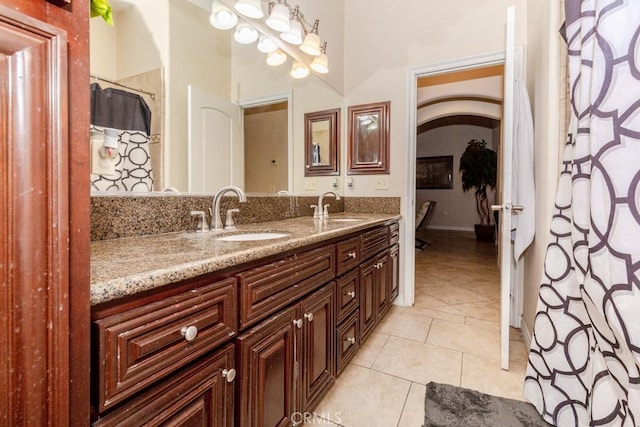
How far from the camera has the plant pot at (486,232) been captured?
5.91 metres

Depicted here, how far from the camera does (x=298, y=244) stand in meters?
1.03

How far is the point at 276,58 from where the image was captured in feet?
6.27

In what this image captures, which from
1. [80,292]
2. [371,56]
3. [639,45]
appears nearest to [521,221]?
[639,45]

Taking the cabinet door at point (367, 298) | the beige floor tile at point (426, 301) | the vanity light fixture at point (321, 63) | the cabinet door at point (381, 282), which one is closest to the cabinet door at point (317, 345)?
the cabinet door at point (367, 298)

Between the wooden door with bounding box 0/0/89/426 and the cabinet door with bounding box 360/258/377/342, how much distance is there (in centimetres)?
141

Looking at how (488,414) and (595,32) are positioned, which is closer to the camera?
(595,32)

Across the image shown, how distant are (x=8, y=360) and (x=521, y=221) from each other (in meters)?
2.18

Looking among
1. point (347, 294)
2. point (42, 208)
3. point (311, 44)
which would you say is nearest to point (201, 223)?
point (347, 294)

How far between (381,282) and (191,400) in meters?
1.55

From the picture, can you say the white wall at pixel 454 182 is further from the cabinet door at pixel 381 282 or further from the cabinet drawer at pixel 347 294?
the cabinet drawer at pixel 347 294

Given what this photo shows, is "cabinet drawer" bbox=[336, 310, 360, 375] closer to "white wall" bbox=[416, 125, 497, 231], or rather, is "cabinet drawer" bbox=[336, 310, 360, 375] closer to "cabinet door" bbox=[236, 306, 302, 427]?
"cabinet door" bbox=[236, 306, 302, 427]

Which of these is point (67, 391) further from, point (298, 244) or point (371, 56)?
point (371, 56)

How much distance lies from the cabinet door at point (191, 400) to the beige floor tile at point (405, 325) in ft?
5.08

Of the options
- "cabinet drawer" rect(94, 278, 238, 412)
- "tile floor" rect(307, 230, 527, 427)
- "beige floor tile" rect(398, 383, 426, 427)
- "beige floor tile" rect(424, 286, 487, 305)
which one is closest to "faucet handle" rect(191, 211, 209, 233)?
"cabinet drawer" rect(94, 278, 238, 412)
